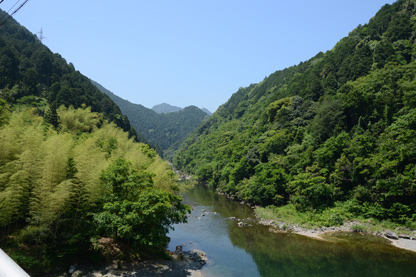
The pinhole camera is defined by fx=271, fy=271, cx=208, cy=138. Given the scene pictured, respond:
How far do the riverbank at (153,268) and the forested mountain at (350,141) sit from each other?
16.1 m

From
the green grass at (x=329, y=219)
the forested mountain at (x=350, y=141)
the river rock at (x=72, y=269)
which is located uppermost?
the forested mountain at (x=350, y=141)

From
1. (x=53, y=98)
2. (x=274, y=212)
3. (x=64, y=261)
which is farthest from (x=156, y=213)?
(x=53, y=98)

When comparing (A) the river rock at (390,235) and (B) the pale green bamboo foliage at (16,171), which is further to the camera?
(A) the river rock at (390,235)

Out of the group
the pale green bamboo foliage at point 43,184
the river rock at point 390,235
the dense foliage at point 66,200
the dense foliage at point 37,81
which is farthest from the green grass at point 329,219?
the dense foliage at point 37,81

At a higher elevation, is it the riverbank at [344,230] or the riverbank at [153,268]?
the riverbank at [344,230]

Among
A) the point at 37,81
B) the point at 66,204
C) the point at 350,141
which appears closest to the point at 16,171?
the point at 66,204

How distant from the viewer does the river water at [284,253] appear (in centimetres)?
1822

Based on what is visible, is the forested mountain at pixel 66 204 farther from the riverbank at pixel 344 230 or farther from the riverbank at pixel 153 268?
the riverbank at pixel 344 230

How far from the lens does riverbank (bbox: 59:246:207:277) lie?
52.4ft

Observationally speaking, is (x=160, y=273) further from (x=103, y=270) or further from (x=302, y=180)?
(x=302, y=180)

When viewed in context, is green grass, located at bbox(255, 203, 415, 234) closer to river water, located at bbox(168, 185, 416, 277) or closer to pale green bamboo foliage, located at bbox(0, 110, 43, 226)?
river water, located at bbox(168, 185, 416, 277)

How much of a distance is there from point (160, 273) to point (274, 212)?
1916 centimetres

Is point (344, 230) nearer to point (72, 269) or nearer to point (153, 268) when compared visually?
point (153, 268)

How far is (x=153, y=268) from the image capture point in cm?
1766
